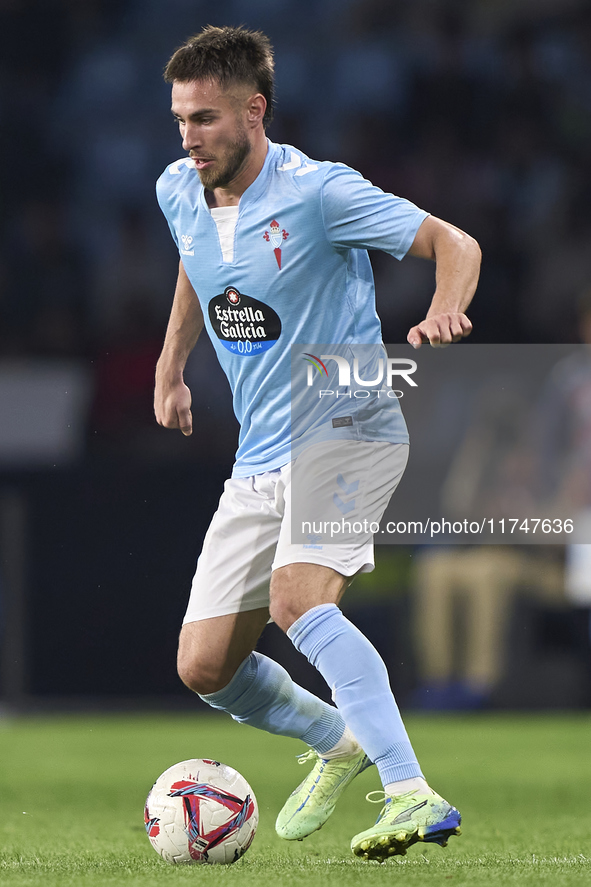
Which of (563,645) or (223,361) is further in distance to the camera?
(563,645)

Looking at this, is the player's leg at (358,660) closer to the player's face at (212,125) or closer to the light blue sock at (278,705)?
the light blue sock at (278,705)

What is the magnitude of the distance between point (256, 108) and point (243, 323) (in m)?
0.58

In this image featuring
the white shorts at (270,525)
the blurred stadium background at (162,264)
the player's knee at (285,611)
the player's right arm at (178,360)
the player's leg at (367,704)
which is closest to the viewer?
the player's leg at (367,704)

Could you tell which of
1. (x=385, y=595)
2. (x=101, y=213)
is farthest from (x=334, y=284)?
(x=101, y=213)

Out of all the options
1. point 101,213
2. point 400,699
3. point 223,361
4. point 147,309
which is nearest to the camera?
point 223,361

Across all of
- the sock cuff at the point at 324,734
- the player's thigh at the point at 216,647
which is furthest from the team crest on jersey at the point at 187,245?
the sock cuff at the point at 324,734

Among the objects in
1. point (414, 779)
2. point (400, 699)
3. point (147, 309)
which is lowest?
point (400, 699)

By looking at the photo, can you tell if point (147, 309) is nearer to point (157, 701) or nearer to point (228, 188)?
point (157, 701)

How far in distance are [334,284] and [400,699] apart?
4194mm

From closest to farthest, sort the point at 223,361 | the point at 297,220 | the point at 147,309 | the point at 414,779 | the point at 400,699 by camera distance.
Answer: the point at 414,779 → the point at 297,220 → the point at 223,361 → the point at 400,699 → the point at 147,309

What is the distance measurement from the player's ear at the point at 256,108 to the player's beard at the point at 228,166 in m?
0.06

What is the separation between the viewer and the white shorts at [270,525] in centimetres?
350

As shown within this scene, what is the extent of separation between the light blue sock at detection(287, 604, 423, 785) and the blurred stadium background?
3.51 m

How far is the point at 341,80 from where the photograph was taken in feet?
34.0
